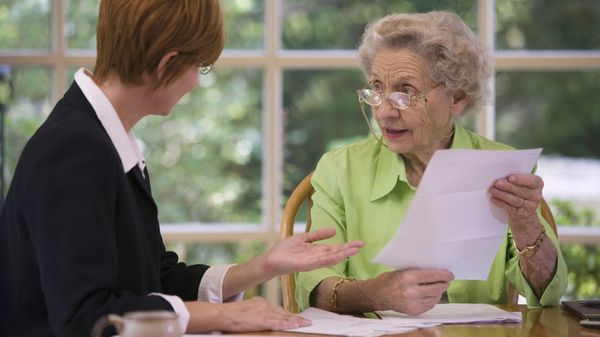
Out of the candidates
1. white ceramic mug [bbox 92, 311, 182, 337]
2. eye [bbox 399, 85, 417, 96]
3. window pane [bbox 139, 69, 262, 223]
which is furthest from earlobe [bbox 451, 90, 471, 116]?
window pane [bbox 139, 69, 262, 223]

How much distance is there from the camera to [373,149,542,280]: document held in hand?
1740mm

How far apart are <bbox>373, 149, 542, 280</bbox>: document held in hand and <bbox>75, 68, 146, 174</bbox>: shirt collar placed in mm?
506

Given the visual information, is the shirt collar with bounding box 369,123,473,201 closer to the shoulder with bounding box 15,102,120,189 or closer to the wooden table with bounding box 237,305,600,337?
the wooden table with bounding box 237,305,600,337

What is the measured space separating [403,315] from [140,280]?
60 cm

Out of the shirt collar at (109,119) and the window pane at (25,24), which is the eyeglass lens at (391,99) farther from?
the window pane at (25,24)

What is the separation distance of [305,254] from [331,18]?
248 centimetres

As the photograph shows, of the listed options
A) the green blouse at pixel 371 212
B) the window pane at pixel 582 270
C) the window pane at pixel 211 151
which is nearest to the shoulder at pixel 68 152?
the green blouse at pixel 371 212

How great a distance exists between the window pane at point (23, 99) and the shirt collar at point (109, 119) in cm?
244

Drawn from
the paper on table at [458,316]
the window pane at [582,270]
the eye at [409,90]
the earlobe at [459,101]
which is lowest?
the window pane at [582,270]

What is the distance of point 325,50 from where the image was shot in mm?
4113

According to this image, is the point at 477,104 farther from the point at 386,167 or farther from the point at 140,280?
the point at 140,280

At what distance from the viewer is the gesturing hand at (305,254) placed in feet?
5.77

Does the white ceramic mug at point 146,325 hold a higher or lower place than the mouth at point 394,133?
lower

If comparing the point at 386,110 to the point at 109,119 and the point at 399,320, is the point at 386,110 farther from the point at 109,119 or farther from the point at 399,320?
the point at 109,119
